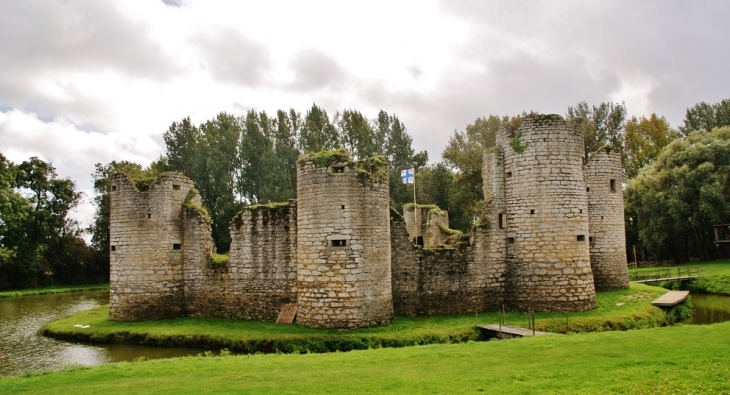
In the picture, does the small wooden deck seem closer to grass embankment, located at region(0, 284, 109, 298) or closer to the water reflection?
the water reflection

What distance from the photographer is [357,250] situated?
63.1ft

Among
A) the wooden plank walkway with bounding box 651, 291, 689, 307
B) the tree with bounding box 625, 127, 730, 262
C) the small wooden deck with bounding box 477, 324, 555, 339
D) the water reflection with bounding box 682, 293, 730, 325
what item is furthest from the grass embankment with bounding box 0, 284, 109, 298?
the tree with bounding box 625, 127, 730, 262

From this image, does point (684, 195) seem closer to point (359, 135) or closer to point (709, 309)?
point (709, 309)

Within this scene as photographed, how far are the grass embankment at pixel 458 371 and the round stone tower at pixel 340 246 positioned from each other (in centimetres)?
434

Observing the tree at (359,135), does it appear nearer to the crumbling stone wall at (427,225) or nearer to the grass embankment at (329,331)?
the crumbling stone wall at (427,225)

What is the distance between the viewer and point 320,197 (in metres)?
19.5

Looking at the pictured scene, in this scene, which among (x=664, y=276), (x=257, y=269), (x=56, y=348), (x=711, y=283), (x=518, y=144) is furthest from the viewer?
(x=664, y=276)

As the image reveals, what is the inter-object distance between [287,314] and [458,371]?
10.7 meters

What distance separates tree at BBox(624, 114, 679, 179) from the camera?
191ft

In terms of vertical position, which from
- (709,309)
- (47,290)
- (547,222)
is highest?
(547,222)

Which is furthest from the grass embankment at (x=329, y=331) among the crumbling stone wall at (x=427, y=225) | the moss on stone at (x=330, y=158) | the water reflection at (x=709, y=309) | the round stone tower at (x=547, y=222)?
the crumbling stone wall at (x=427, y=225)

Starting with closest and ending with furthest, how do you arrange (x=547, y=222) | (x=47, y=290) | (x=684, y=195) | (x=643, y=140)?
(x=547, y=222)
(x=684, y=195)
(x=47, y=290)
(x=643, y=140)

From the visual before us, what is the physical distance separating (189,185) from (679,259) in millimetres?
47697

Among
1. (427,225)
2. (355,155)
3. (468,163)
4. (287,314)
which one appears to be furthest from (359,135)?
(287,314)
